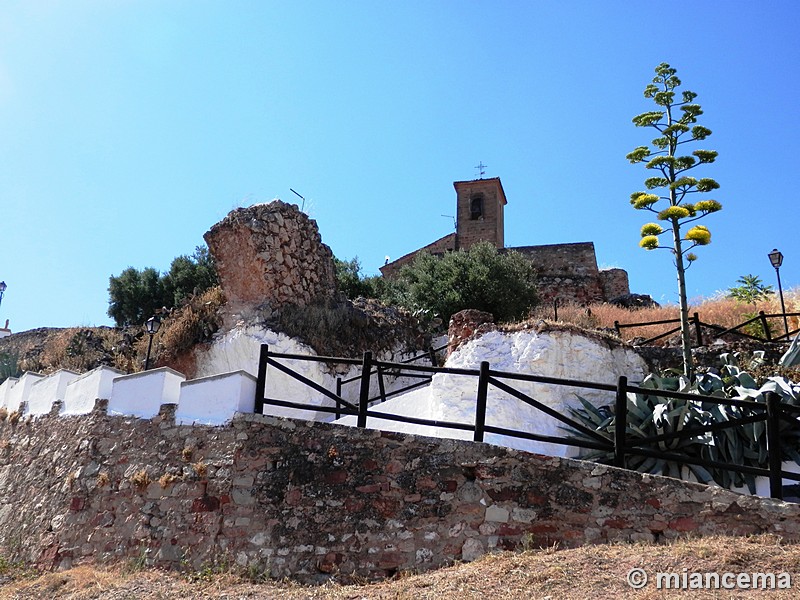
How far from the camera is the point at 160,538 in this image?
9.33 meters

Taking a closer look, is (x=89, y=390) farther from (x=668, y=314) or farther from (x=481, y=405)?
(x=668, y=314)

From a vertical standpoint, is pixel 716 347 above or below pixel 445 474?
above

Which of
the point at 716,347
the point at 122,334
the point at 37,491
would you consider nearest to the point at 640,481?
the point at 716,347

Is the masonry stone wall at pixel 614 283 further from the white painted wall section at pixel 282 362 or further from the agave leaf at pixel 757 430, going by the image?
the agave leaf at pixel 757 430

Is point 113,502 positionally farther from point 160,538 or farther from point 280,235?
point 280,235

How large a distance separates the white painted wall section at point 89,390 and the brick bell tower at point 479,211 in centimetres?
2568

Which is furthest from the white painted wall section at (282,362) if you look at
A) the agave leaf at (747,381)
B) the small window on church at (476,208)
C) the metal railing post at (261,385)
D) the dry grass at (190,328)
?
the small window on church at (476,208)

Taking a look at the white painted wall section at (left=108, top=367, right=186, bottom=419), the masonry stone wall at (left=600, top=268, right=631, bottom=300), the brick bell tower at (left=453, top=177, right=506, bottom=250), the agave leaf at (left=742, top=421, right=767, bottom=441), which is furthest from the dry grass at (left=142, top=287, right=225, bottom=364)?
the brick bell tower at (left=453, top=177, right=506, bottom=250)

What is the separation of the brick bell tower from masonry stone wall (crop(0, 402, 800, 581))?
27.0 m

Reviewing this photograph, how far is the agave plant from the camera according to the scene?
921 centimetres

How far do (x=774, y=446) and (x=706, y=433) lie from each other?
1.17 m

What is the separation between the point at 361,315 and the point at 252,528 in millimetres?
7789

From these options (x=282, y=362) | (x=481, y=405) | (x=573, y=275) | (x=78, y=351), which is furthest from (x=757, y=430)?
(x=573, y=275)

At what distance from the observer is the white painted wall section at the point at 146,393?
10.4 meters
